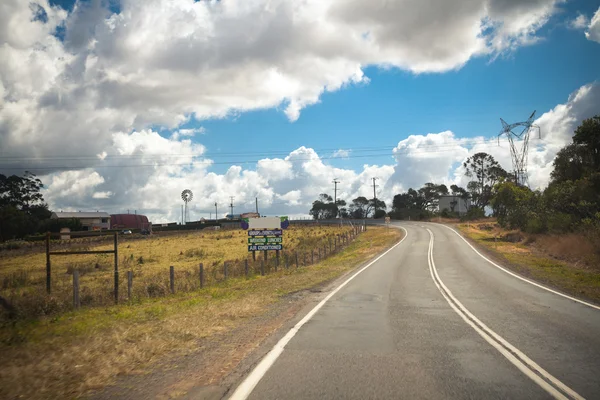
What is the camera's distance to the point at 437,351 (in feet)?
23.3

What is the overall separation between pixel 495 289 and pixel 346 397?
12803 millimetres

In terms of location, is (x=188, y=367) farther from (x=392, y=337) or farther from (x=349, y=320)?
(x=349, y=320)

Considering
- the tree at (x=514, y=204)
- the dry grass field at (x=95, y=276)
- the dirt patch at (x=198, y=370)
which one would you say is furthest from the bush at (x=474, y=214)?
the dirt patch at (x=198, y=370)

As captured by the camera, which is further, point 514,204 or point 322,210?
point 322,210

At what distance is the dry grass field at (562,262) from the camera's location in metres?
16.9

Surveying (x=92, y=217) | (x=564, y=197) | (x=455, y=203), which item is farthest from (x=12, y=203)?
(x=455, y=203)

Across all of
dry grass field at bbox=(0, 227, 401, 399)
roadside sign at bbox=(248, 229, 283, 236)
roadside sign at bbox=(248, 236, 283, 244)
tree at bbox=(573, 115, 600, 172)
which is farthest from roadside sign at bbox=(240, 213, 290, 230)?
tree at bbox=(573, 115, 600, 172)

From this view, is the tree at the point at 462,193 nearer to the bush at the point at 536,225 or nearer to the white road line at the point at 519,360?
the bush at the point at 536,225

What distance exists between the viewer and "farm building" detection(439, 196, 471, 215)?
121 m

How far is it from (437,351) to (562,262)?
24.7 metres

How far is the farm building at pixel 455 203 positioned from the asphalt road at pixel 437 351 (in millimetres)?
112846

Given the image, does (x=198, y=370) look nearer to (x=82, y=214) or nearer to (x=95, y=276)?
(x=95, y=276)

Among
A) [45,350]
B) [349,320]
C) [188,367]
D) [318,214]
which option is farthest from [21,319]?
[318,214]

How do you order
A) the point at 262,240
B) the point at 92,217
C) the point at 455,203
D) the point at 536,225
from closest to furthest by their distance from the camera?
the point at 262,240
the point at 536,225
the point at 92,217
the point at 455,203
